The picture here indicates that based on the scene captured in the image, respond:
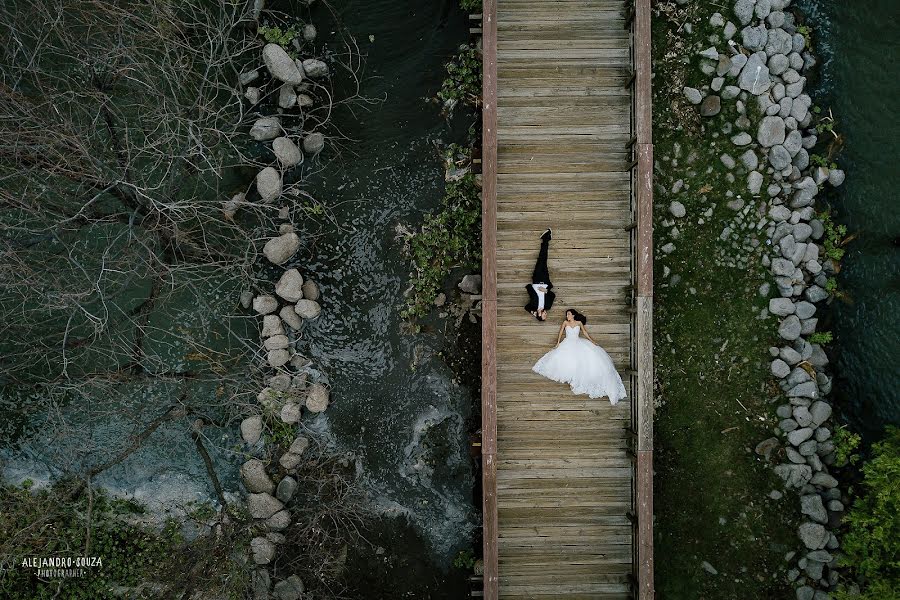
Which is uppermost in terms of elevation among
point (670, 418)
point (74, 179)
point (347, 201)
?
point (74, 179)

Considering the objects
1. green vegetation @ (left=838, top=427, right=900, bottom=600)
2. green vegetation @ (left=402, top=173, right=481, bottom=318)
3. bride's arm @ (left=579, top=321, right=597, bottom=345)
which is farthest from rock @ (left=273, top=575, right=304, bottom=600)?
green vegetation @ (left=838, top=427, right=900, bottom=600)

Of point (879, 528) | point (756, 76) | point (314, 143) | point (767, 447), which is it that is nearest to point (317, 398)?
point (314, 143)

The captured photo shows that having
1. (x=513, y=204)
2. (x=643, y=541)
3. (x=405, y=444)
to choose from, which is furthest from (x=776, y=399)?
(x=405, y=444)

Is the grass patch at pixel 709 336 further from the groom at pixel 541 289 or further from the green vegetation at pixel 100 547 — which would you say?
the green vegetation at pixel 100 547

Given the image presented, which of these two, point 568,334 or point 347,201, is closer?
point 568,334

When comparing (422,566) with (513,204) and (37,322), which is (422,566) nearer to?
(513,204)

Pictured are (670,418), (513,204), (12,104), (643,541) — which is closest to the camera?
(643,541)

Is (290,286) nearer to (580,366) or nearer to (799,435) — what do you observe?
(580,366)
